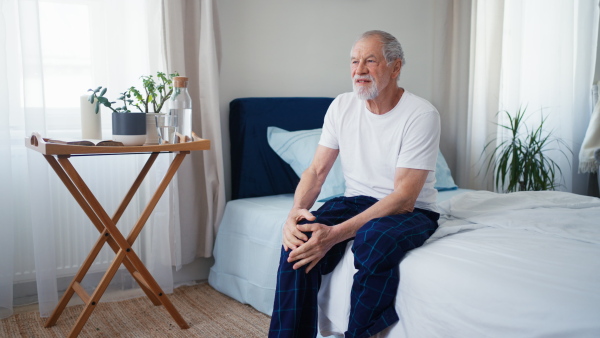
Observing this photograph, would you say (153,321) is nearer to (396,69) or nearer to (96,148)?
(96,148)

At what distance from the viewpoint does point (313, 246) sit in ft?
6.01

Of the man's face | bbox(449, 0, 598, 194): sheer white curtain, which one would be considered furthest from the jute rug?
bbox(449, 0, 598, 194): sheer white curtain

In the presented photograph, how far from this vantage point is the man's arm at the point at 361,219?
184cm

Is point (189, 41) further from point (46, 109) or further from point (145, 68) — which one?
point (46, 109)

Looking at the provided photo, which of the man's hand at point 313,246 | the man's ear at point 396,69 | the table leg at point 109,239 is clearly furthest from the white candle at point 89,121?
the man's ear at point 396,69

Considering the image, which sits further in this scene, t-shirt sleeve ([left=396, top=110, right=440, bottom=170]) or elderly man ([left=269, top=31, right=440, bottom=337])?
t-shirt sleeve ([left=396, top=110, right=440, bottom=170])

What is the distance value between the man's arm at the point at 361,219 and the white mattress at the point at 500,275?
0.12 meters

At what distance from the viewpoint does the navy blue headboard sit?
3.01 m

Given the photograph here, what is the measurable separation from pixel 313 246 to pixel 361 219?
0.64 feet

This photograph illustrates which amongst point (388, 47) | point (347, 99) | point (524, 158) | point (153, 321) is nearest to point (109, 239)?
point (153, 321)

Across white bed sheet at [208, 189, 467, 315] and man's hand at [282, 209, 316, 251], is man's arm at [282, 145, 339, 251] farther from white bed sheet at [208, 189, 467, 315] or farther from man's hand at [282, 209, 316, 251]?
white bed sheet at [208, 189, 467, 315]

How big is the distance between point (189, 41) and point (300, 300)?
5.26 ft

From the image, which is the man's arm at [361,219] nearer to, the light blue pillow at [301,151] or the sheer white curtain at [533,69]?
the light blue pillow at [301,151]

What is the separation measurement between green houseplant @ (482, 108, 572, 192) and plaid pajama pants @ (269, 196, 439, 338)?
1.54 m
